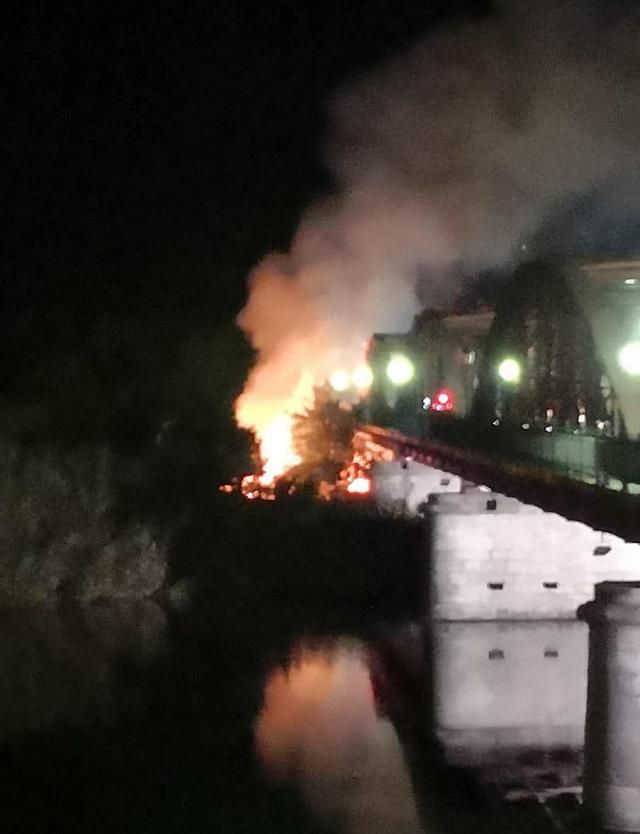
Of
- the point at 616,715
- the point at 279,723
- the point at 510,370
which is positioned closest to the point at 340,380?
the point at 510,370

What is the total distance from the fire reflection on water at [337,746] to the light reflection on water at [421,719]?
26 millimetres

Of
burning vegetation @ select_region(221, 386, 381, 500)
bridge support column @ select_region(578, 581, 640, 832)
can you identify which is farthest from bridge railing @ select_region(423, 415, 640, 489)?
→ burning vegetation @ select_region(221, 386, 381, 500)

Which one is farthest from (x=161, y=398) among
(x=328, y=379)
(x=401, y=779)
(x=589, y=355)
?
(x=401, y=779)

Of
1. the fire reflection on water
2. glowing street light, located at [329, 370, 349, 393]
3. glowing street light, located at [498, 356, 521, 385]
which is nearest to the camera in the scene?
the fire reflection on water

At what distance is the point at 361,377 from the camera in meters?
→ 61.2

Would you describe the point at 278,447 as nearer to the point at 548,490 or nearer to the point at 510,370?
the point at 510,370

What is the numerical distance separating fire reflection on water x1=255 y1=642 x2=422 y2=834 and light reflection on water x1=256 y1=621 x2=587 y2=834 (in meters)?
0.03

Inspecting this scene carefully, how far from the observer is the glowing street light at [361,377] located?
60.3m

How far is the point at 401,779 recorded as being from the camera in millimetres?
19828

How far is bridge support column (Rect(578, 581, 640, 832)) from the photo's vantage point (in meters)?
16.2

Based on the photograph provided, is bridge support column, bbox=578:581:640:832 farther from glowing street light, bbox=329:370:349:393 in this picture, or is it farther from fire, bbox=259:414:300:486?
glowing street light, bbox=329:370:349:393

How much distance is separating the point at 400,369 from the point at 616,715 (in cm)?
3662

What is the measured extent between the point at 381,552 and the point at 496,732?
16.4 m

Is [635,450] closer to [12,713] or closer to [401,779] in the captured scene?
[401,779]
